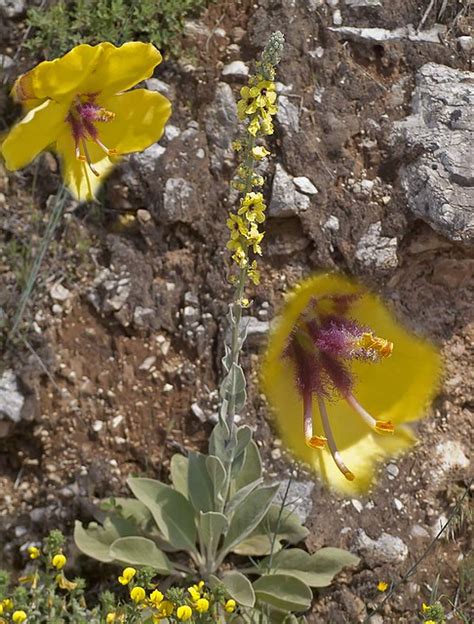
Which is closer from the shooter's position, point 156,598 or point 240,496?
point 156,598

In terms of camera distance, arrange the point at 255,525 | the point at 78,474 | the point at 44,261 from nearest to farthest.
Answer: the point at 255,525
the point at 78,474
the point at 44,261

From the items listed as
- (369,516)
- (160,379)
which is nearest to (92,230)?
(160,379)

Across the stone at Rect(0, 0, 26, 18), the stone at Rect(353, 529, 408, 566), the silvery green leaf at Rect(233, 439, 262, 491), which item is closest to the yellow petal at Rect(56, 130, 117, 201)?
the stone at Rect(0, 0, 26, 18)

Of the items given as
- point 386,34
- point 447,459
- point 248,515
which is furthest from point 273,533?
point 386,34

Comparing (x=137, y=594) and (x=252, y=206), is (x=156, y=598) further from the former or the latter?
(x=252, y=206)

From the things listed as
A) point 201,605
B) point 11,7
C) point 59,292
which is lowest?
point 59,292

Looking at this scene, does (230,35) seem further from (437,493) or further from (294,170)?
(437,493)
